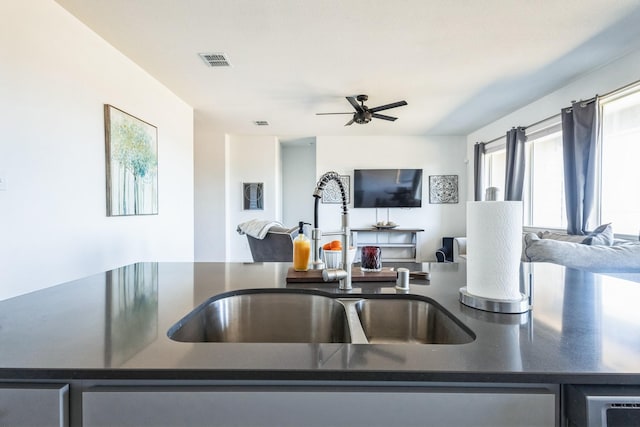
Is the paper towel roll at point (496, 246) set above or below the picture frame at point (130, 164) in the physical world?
below

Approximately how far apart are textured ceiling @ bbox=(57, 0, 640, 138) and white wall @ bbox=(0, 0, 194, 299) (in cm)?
29

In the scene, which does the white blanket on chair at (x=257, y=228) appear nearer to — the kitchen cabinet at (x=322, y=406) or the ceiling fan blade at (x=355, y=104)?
the ceiling fan blade at (x=355, y=104)

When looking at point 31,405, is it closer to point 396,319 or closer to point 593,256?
point 396,319

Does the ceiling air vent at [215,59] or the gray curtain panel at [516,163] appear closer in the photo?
the ceiling air vent at [215,59]

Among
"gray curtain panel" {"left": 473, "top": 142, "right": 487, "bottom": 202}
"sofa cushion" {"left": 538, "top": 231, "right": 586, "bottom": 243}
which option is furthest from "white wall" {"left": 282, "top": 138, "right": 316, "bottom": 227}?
"sofa cushion" {"left": 538, "top": 231, "right": 586, "bottom": 243}

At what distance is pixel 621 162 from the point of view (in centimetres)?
303

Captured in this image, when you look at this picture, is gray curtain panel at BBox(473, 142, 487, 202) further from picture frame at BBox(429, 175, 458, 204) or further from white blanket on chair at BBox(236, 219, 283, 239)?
white blanket on chair at BBox(236, 219, 283, 239)

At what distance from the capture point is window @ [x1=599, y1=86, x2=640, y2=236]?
288 cm

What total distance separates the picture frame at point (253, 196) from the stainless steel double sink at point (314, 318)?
4962 millimetres

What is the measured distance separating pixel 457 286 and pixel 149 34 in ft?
9.54

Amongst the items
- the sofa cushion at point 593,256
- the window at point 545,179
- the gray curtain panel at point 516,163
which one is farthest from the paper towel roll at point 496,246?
the gray curtain panel at point 516,163

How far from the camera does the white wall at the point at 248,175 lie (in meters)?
5.97

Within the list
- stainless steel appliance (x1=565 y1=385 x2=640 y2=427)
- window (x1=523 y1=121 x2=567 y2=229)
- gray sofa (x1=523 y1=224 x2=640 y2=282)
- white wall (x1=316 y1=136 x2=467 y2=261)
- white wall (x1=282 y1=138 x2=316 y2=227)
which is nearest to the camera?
stainless steel appliance (x1=565 y1=385 x2=640 y2=427)

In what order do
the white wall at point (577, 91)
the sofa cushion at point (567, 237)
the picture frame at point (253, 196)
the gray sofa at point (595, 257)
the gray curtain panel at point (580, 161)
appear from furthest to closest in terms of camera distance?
the picture frame at point (253, 196) → the gray curtain panel at point (580, 161) → the sofa cushion at point (567, 237) → the white wall at point (577, 91) → the gray sofa at point (595, 257)
